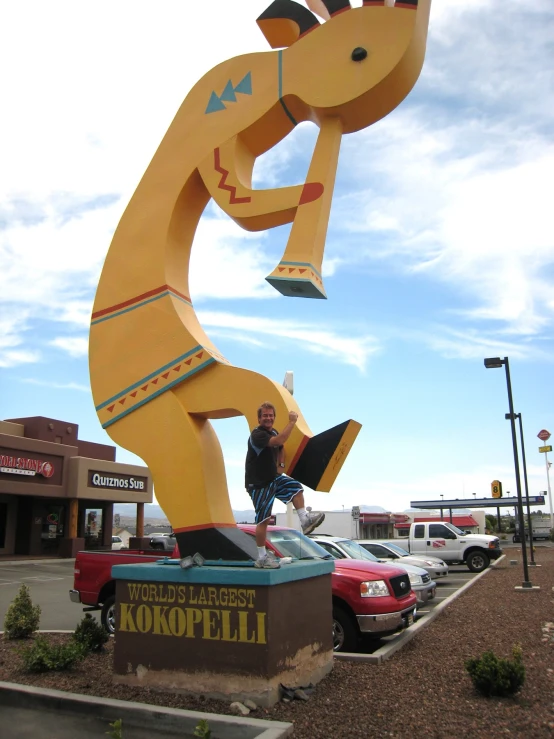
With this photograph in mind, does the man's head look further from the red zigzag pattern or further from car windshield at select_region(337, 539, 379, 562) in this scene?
car windshield at select_region(337, 539, 379, 562)

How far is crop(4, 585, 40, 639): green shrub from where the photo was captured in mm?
8117

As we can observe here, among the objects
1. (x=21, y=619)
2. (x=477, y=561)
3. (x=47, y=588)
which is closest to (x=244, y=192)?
(x=21, y=619)

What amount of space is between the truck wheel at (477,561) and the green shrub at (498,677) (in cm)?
1600

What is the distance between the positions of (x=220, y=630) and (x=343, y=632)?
8.57 ft

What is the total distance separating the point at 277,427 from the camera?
6039 mm

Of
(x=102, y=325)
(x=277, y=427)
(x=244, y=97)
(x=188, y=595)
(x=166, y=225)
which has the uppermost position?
(x=244, y=97)

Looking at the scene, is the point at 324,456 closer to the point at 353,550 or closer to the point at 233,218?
the point at 233,218

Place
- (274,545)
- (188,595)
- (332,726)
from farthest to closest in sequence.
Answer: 1. (274,545)
2. (188,595)
3. (332,726)

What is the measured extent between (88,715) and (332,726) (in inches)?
80.4

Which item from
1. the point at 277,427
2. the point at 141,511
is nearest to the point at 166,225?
the point at 277,427

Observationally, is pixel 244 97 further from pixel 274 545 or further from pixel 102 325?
pixel 274 545

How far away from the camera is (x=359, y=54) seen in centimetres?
656

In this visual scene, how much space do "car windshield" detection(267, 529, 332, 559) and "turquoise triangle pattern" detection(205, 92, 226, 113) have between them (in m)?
5.33

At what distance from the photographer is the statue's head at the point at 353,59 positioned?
6426 mm
